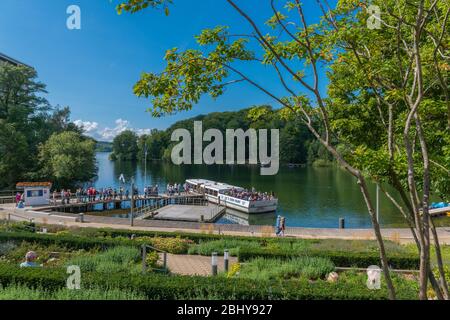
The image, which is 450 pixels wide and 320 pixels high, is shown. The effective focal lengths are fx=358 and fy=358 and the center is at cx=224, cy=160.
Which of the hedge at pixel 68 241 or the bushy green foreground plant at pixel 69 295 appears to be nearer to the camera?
the bushy green foreground plant at pixel 69 295

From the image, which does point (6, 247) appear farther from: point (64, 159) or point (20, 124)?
point (20, 124)

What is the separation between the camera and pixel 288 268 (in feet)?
33.0

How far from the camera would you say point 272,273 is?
9703 mm

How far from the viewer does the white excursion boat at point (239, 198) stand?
36312mm

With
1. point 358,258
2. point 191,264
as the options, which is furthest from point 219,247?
point 358,258

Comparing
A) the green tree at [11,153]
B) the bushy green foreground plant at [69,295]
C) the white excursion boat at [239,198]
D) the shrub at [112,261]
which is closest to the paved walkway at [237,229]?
the shrub at [112,261]

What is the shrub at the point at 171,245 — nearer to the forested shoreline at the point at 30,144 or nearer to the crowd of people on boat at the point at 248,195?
the crowd of people on boat at the point at 248,195

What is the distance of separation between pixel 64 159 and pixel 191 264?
1466 inches

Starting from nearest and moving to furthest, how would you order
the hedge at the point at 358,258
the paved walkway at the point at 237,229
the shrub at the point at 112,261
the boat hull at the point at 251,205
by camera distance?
the shrub at the point at 112,261 < the hedge at the point at 358,258 < the paved walkway at the point at 237,229 < the boat hull at the point at 251,205

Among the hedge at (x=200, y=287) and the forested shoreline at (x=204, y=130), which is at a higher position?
the forested shoreline at (x=204, y=130)

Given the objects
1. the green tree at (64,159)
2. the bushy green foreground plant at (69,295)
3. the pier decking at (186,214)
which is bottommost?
the pier decking at (186,214)

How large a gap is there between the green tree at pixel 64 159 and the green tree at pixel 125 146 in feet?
356

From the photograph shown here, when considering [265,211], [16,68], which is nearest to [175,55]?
[265,211]
